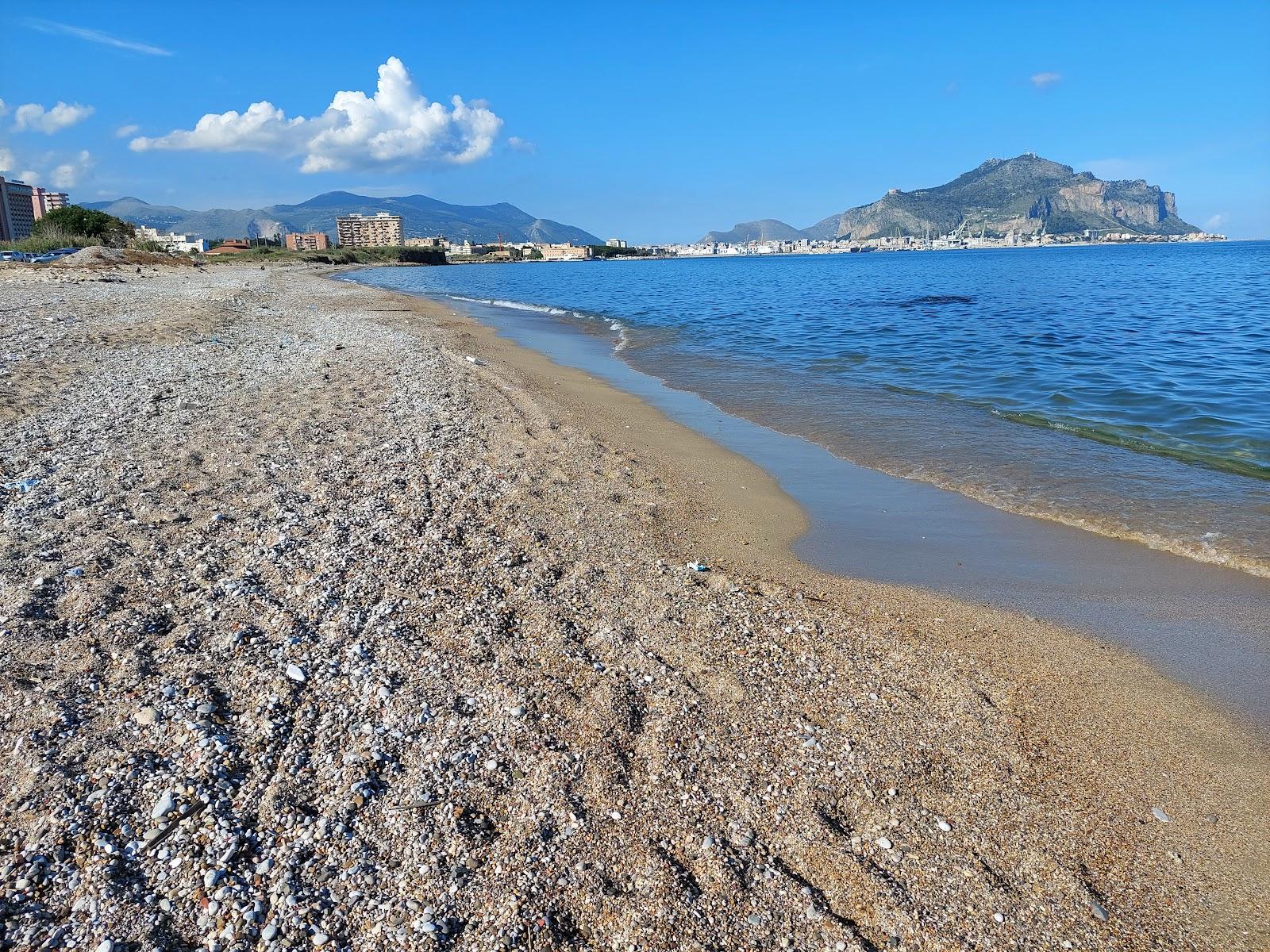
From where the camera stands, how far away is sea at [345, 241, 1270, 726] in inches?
253

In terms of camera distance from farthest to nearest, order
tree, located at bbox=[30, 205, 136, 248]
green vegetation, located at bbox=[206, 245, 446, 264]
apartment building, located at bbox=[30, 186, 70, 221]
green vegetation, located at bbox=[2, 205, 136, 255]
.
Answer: apartment building, located at bbox=[30, 186, 70, 221] < green vegetation, located at bbox=[206, 245, 446, 264] < tree, located at bbox=[30, 205, 136, 248] < green vegetation, located at bbox=[2, 205, 136, 255]

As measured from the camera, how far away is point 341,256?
129m

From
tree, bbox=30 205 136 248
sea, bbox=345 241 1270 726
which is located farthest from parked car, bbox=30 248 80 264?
sea, bbox=345 241 1270 726

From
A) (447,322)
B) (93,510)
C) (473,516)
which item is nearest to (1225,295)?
(447,322)

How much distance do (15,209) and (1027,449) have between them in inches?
7574

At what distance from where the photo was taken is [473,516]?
7.24 meters

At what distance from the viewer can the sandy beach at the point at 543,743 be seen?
302 cm

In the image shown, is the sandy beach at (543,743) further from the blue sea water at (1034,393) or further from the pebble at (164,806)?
the blue sea water at (1034,393)

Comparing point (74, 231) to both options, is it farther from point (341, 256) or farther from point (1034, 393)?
point (1034, 393)

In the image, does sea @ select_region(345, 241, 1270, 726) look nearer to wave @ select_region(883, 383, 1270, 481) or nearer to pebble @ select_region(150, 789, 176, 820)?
wave @ select_region(883, 383, 1270, 481)

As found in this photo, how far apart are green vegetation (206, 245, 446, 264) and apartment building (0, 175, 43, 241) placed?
41358 millimetres

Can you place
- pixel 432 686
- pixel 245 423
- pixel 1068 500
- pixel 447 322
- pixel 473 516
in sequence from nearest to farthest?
pixel 432 686, pixel 473 516, pixel 1068 500, pixel 245 423, pixel 447 322

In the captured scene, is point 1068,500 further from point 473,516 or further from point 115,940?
point 115,940

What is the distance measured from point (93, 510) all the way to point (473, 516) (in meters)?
3.47
